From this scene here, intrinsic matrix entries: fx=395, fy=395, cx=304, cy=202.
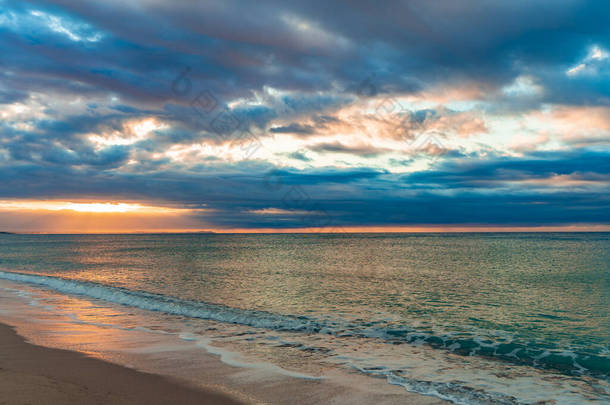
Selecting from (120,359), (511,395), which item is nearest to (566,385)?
(511,395)

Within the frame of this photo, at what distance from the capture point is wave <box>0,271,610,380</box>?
11325mm

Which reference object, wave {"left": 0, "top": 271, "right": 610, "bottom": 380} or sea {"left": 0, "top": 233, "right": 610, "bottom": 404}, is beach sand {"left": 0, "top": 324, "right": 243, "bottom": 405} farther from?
wave {"left": 0, "top": 271, "right": 610, "bottom": 380}

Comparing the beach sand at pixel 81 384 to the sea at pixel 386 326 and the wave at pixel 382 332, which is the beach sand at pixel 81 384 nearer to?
the sea at pixel 386 326

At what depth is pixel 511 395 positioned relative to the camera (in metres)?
8.37

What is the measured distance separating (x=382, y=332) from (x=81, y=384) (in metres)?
10.1

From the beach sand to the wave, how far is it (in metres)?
7.29

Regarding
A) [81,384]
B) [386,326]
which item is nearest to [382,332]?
[386,326]

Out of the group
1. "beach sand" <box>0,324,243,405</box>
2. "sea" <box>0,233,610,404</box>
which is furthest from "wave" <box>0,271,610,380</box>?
"beach sand" <box>0,324,243,405</box>

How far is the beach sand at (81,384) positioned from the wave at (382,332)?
729cm

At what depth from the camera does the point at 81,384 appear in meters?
7.80

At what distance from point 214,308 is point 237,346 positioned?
7.77 metres

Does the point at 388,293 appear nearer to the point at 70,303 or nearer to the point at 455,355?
the point at 455,355

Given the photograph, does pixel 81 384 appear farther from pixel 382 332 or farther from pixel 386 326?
pixel 386 326

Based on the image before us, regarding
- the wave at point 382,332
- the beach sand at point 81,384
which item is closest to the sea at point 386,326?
the wave at point 382,332
